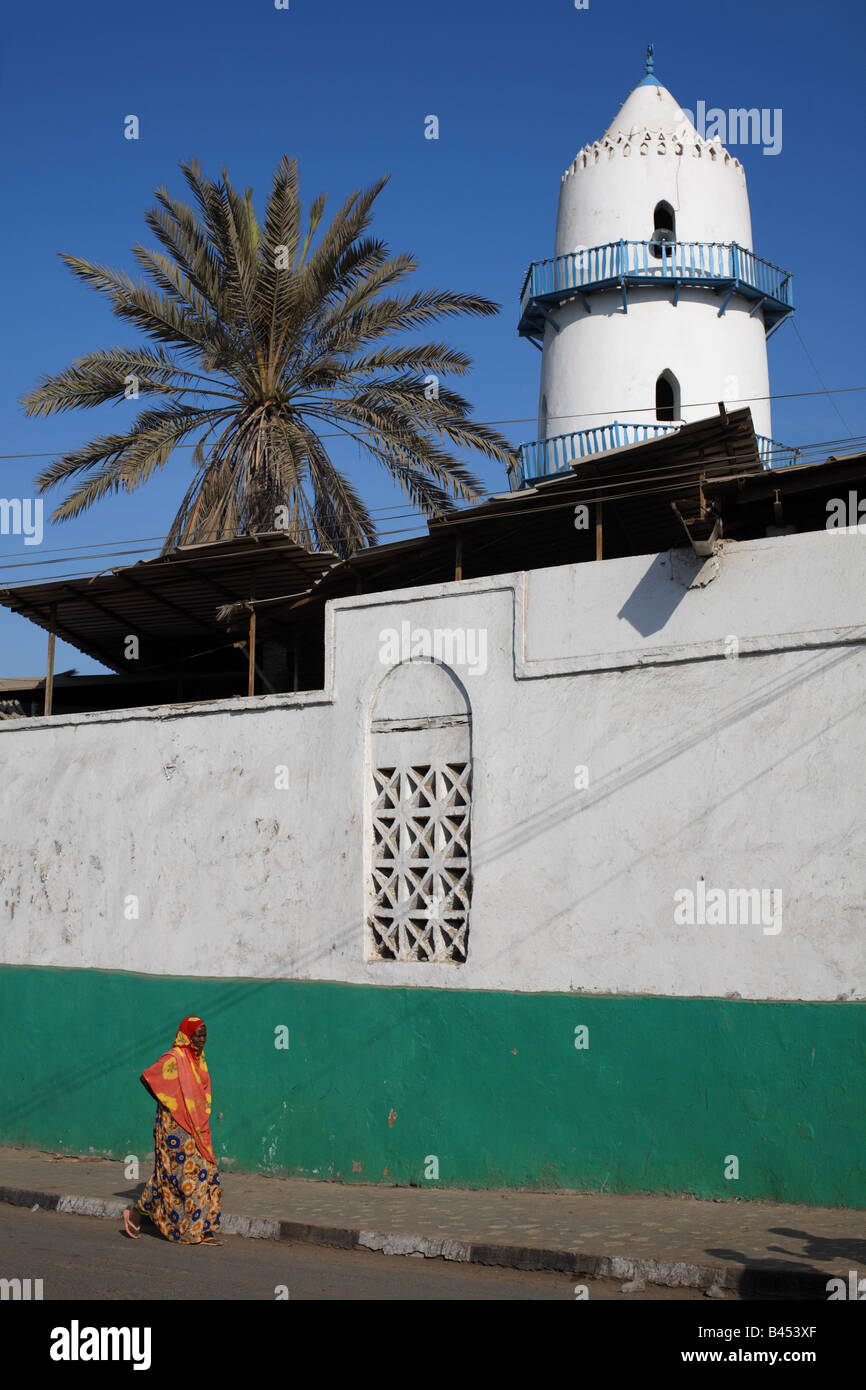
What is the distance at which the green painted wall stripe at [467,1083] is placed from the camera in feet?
27.9

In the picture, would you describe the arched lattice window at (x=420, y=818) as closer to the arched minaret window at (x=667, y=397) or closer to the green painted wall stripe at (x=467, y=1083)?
the green painted wall stripe at (x=467, y=1083)

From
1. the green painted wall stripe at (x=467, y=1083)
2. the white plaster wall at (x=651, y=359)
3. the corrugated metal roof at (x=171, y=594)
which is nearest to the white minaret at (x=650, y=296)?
the white plaster wall at (x=651, y=359)

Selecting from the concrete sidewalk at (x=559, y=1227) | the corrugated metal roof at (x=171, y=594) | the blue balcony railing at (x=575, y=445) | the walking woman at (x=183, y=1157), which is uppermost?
the blue balcony railing at (x=575, y=445)

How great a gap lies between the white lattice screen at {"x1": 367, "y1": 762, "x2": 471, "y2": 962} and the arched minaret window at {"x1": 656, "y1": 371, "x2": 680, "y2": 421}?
850cm

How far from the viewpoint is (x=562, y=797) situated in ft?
32.4

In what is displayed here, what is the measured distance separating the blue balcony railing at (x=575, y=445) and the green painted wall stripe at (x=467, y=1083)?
851 centimetres

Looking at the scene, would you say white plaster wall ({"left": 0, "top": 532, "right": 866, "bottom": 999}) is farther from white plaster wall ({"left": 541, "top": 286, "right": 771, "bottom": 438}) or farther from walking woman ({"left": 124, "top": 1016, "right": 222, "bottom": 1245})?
white plaster wall ({"left": 541, "top": 286, "right": 771, "bottom": 438})

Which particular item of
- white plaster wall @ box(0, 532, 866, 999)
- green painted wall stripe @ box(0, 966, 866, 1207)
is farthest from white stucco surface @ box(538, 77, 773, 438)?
green painted wall stripe @ box(0, 966, 866, 1207)

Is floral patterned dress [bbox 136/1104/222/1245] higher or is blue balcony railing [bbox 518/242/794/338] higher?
blue balcony railing [bbox 518/242/794/338]

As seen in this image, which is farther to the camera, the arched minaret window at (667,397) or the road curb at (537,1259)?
the arched minaret window at (667,397)

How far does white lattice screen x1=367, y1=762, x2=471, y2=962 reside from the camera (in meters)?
10.4
